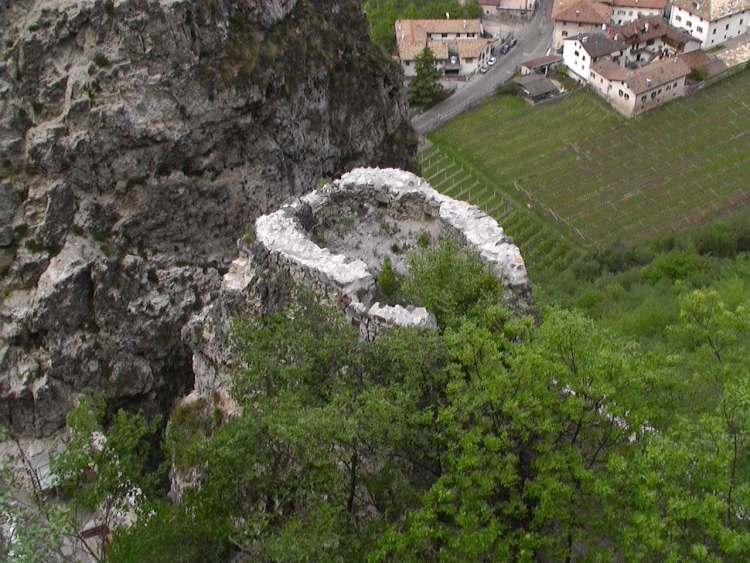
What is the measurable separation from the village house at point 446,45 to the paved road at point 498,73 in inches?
71.1

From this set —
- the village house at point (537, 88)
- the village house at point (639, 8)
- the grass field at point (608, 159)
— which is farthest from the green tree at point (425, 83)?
the village house at point (639, 8)

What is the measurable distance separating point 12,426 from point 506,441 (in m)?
26.4

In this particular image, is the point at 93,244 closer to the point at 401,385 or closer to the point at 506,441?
the point at 401,385

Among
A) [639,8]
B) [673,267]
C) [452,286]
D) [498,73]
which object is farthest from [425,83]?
[452,286]

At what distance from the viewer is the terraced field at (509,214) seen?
5044 cm

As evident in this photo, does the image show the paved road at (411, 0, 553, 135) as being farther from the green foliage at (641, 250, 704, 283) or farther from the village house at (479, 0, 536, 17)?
the green foliage at (641, 250, 704, 283)

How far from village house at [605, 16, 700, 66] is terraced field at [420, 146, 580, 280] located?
25.3 metres

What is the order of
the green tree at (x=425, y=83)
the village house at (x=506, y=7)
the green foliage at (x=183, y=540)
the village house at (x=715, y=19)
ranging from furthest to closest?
the village house at (x=506, y=7), the village house at (x=715, y=19), the green tree at (x=425, y=83), the green foliage at (x=183, y=540)

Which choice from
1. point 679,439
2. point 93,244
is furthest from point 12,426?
point 679,439

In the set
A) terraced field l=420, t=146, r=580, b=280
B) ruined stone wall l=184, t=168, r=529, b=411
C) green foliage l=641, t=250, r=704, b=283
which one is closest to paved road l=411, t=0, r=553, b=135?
terraced field l=420, t=146, r=580, b=280

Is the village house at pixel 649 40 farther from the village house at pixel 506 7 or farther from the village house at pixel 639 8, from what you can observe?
the village house at pixel 506 7

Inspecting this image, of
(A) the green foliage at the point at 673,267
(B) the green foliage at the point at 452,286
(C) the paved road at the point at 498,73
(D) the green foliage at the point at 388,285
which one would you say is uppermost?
(B) the green foliage at the point at 452,286

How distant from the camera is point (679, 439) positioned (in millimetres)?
13352

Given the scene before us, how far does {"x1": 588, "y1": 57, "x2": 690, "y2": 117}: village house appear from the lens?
65.3 meters
